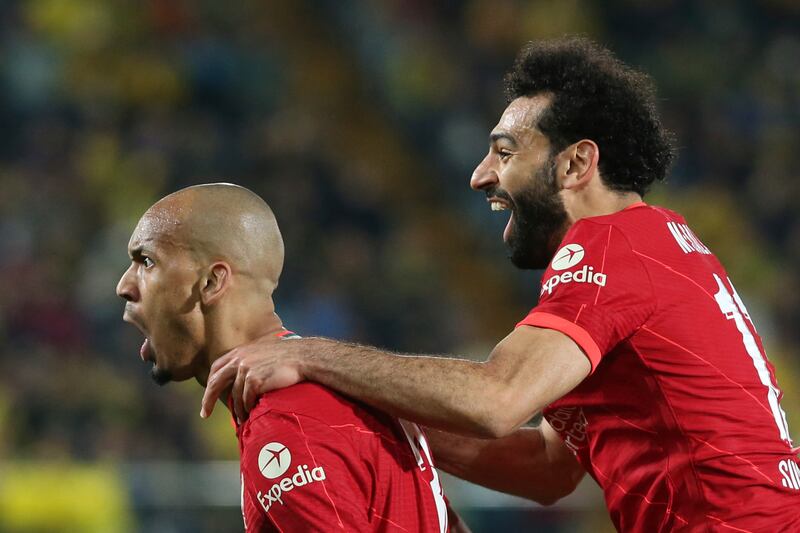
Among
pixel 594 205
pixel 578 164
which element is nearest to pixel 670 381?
pixel 594 205

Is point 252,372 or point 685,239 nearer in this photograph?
point 252,372

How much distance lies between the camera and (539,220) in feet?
11.3

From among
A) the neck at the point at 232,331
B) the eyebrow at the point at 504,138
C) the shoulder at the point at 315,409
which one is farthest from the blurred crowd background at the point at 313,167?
the shoulder at the point at 315,409

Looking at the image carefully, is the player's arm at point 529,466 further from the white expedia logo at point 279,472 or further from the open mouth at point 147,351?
the white expedia logo at point 279,472

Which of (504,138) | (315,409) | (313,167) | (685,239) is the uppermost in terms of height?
(313,167)

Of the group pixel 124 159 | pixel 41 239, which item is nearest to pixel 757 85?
pixel 124 159

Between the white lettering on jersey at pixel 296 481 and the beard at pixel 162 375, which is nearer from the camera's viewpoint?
the white lettering on jersey at pixel 296 481

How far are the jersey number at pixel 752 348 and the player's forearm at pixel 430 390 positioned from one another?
27.8 inches

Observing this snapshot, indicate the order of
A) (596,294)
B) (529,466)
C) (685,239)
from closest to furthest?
(596,294) < (685,239) < (529,466)

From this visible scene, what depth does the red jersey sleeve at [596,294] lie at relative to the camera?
9.89 feet

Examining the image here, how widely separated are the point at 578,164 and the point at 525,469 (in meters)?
1.07

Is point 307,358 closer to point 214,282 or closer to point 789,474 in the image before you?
point 214,282

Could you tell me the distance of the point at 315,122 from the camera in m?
11.8

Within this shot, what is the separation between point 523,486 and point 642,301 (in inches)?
42.7
